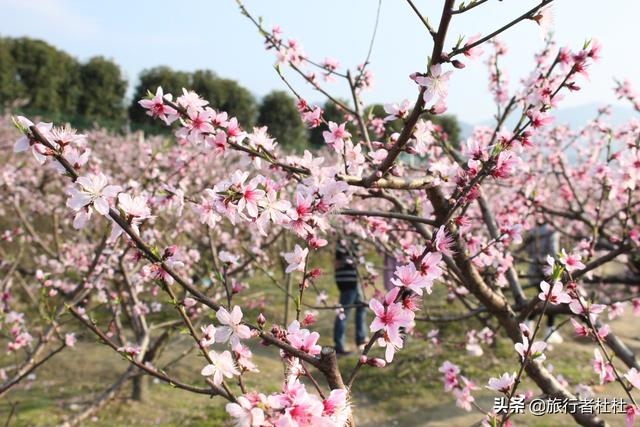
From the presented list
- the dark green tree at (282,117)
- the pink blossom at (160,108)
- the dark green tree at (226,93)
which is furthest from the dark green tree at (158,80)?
the pink blossom at (160,108)

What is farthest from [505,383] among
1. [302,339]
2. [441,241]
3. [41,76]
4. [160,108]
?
[41,76]

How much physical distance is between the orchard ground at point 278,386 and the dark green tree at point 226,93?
38179 mm

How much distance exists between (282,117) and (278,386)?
133 ft

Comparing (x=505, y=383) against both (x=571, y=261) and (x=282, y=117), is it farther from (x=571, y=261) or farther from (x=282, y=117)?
(x=282, y=117)

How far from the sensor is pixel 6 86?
120ft

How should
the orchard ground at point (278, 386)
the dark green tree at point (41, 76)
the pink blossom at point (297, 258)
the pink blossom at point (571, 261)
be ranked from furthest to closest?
the dark green tree at point (41, 76), the orchard ground at point (278, 386), the pink blossom at point (571, 261), the pink blossom at point (297, 258)

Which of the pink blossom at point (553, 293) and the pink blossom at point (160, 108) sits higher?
the pink blossom at point (160, 108)

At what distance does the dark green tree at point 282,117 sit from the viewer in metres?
45.5

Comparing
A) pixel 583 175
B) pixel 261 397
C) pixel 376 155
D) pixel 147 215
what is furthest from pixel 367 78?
pixel 583 175

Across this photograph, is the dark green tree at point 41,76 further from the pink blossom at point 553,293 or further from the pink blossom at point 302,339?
the pink blossom at point 553,293

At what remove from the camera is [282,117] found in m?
45.8

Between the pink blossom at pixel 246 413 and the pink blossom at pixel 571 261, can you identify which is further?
the pink blossom at pixel 571 261

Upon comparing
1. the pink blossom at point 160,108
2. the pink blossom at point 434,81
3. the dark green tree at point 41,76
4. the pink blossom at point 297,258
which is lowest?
the pink blossom at point 297,258

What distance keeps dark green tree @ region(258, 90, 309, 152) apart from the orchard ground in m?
37.7
